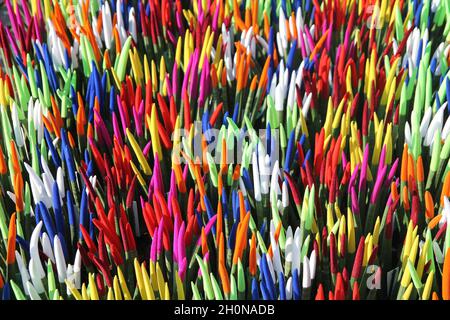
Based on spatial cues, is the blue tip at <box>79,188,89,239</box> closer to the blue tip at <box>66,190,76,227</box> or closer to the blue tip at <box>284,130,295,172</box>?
the blue tip at <box>66,190,76,227</box>

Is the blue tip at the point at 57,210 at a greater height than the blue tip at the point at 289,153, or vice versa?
the blue tip at the point at 289,153

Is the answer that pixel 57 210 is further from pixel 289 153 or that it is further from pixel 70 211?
pixel 289 153

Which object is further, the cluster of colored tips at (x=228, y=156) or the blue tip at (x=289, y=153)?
the blue tip at (x=289, y=153)

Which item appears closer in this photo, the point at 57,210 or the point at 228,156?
the point at 57,210

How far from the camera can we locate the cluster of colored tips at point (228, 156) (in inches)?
37.8

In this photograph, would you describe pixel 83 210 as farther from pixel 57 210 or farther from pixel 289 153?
pixel 289 153

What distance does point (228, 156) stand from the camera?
1.15m

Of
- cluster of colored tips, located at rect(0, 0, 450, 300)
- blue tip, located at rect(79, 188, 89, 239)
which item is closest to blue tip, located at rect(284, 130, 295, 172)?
cluster of colored tips, located at rect(0, 0, 450, 300)

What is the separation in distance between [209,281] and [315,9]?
3.04ft

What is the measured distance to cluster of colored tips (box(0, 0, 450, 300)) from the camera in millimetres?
959

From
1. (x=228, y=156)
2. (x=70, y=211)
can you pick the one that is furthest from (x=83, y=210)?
(x=228, y=156)

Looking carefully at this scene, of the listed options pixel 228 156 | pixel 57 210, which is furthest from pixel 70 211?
pixel 228 156

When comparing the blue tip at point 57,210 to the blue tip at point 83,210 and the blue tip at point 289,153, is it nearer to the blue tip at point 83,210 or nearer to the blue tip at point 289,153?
the blue tip at point 83,210

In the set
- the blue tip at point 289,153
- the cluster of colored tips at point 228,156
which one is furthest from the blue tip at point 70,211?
the blue tip at point 289,153
